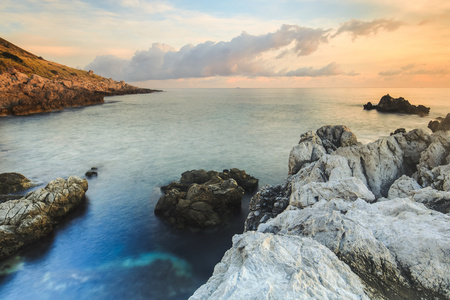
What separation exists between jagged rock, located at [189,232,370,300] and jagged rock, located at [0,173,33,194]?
96.4 feet

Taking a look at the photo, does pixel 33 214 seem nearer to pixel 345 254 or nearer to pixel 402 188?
pixel 345 254

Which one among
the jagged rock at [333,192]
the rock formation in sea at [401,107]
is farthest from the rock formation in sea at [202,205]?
the rock formation in sea at [401,107]

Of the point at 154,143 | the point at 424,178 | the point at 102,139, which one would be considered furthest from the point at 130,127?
the point at 424,178

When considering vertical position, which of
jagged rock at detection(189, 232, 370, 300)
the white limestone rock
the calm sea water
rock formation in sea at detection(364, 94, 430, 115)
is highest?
rock formation in sea at detection(364, 94, 430, 115)

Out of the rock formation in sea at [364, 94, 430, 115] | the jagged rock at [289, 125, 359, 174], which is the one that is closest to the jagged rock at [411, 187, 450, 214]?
the jagged rock at [289, 125, 359, 174]

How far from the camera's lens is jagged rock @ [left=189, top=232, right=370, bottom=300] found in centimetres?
563

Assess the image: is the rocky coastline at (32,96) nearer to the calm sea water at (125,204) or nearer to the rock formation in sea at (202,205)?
the calm sea water at (125,204)

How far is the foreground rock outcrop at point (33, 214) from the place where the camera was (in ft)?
59.7

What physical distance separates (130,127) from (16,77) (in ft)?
237

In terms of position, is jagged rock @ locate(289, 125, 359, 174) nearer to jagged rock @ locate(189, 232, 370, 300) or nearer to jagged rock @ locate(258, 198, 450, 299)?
jagged rock @ locate(258, 198, 450, 299)

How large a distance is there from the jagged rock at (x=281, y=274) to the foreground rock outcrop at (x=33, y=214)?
745 inches

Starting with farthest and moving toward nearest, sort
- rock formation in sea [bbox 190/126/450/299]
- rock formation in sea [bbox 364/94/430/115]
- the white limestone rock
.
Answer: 1. rock formation in sea [bbox 364/94/430/115]
2. the white limestone rock
3. rock formation in sea [bbox 190/126/450/299]

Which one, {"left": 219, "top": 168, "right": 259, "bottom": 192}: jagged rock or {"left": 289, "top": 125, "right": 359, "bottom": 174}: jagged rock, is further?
{"left": 219, "top": 168, "right": 259, "bottom": 192}: jagged rock

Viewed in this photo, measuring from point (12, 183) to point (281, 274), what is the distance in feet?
105
